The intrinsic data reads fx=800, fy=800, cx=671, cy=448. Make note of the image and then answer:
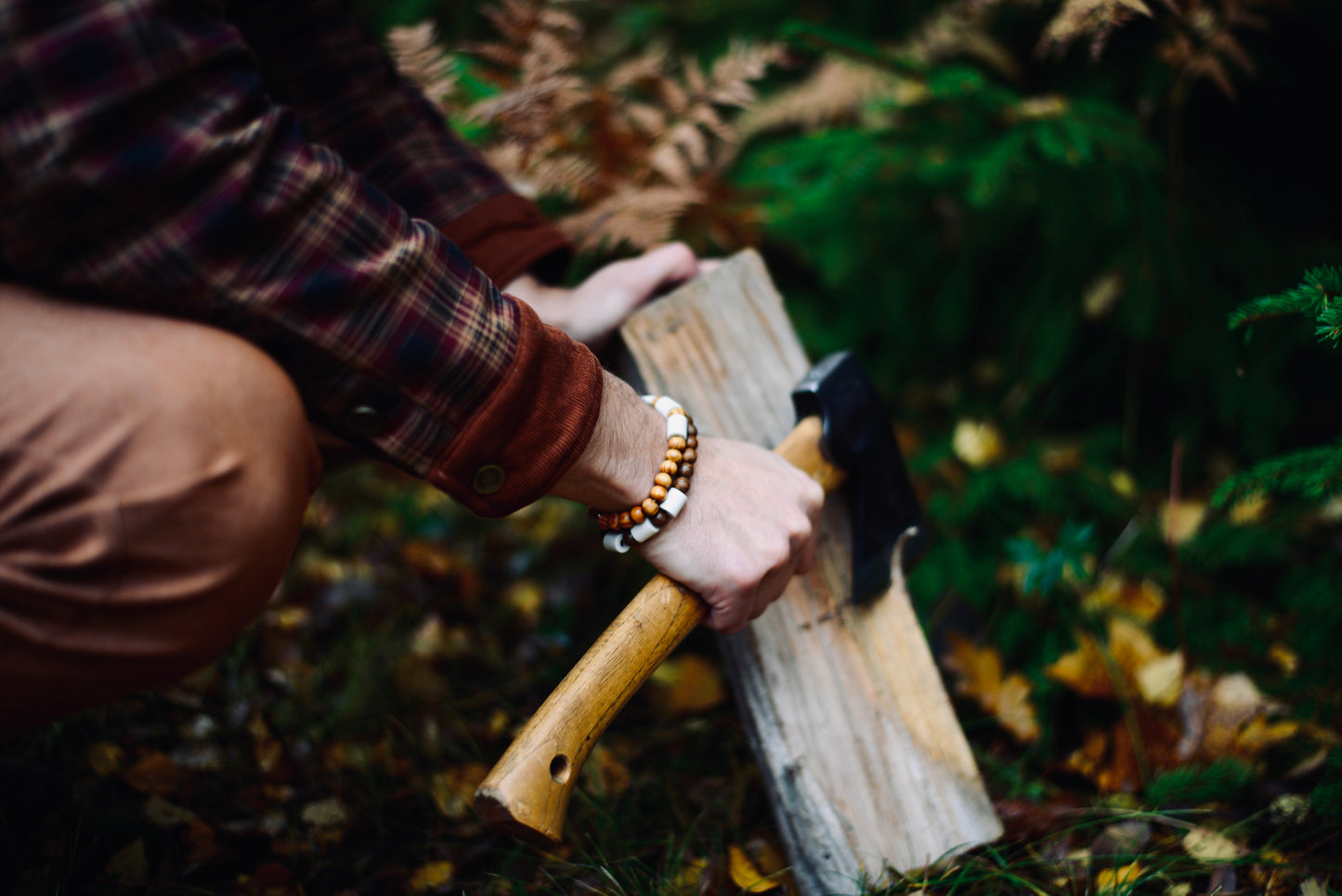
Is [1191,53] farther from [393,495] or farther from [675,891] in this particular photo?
[393,495]

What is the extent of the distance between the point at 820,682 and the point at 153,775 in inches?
53.4

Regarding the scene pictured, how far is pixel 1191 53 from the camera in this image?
5.99 ft

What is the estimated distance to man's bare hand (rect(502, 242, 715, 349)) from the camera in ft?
5.35

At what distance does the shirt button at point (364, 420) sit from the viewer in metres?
1.08

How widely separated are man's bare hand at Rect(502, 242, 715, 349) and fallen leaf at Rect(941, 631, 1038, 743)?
1092 mm

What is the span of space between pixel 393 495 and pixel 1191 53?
2.55m

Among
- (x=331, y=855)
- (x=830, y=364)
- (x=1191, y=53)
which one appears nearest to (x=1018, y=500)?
(x=830, y=364)

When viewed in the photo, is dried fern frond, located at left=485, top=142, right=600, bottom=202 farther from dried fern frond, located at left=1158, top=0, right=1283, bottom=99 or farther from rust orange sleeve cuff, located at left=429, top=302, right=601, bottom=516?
dried fern frond, located at left=1158, top=0, right=1283, bottom=99

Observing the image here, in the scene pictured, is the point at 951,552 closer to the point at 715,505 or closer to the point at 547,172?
the point at 715,505

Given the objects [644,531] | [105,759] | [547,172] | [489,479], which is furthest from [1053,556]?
[105,759]

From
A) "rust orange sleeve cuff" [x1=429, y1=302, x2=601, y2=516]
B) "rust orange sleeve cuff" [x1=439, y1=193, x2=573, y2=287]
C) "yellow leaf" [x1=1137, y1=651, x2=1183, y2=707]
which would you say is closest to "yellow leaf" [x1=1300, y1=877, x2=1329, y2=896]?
"yellow leaf" [x1=1137, y1=651, x2=1183, y2=707]

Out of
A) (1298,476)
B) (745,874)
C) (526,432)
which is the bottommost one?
(745,874)

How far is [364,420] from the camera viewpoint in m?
1.09

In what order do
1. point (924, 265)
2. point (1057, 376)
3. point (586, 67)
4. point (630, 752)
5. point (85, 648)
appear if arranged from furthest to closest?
point (586, 67) → point (924, 265) → point (1057, 376) → point (630, 752) → point (85, 648)
